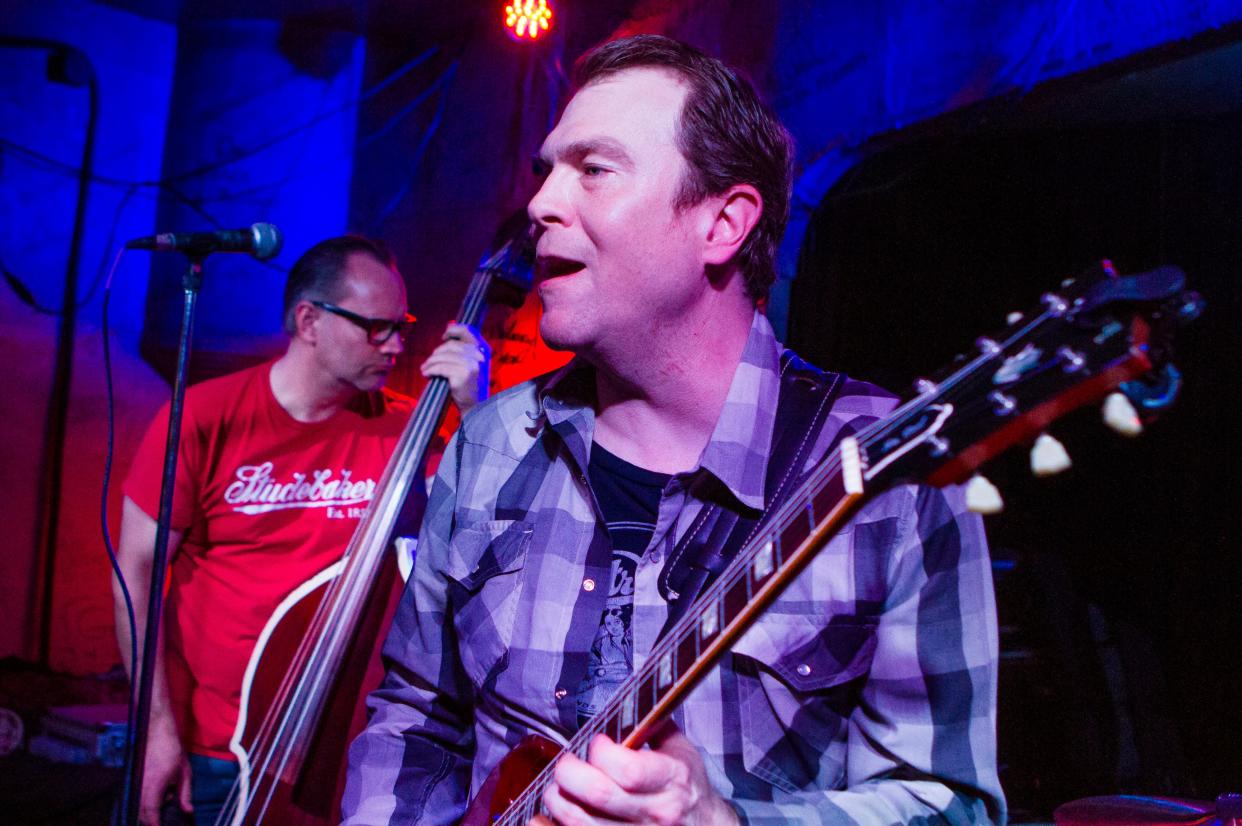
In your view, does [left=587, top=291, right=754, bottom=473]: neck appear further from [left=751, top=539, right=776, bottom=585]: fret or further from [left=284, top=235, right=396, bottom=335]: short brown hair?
[left=284, top=235, right=396, bottom=335]: short brown hair

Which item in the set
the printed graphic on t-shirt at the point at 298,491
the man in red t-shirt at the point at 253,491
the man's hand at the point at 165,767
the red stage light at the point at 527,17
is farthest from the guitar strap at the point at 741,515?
the red stage light at the point at 527,17

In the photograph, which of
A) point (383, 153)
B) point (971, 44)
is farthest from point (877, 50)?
point (383, 153)

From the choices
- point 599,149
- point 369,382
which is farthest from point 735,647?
point 369,382

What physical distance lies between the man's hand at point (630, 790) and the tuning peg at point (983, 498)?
1.34 feet

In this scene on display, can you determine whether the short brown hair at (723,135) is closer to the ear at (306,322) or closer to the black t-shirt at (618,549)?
the black t-shirt at (618,549)

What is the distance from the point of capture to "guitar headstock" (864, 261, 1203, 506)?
0.73 m

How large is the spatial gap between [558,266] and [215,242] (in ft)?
3.24

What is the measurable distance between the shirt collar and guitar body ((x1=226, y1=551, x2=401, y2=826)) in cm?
92

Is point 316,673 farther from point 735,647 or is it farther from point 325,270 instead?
point 325,270

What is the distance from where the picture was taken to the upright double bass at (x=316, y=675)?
6.62 feet

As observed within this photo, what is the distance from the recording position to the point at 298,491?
9.29 feet

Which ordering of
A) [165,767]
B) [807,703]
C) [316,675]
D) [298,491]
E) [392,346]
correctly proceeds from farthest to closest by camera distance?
1. [392,346]
2. [298,491]
3. [165,767]
4. [316,675]
5. [807,703]

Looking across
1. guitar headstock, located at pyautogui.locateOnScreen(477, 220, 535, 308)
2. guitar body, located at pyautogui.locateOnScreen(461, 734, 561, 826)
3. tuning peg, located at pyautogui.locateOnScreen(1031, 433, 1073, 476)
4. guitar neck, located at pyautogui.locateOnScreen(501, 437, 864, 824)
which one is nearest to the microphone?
guitar headstock, located at pyautogui.locateOnScreen(477, 220, 535, 308)

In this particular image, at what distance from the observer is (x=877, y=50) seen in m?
3.13
